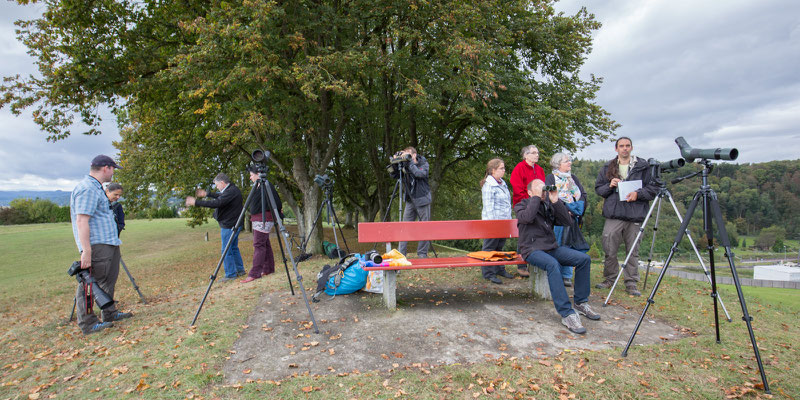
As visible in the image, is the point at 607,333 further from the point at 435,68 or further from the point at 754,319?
the point at 435,68

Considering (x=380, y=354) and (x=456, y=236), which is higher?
(x=456, y=236)

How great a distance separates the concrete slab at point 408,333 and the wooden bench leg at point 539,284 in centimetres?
14

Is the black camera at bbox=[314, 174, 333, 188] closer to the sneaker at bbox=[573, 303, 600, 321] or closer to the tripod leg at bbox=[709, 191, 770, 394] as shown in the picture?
the sneaker at bbox=[573, 303, 600, 321]

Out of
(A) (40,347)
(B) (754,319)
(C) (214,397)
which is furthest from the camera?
(B) (754,319)

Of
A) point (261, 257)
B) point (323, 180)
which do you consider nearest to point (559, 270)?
point (323, 180)

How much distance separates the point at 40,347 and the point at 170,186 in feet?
35.1

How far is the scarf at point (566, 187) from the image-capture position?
5879mm

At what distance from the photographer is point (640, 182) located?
19.0 ft

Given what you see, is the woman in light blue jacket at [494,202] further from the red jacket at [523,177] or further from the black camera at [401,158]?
the black camera at [401,158]

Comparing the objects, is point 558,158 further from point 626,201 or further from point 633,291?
point 633,291

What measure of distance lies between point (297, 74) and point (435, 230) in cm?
596

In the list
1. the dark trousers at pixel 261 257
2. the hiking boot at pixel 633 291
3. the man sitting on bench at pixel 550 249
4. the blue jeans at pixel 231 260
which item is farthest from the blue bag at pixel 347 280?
the hiking boot at pixel 633 291

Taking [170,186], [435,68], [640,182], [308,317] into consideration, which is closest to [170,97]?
[170,186]

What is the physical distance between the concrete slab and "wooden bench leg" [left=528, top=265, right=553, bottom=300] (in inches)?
5.7
